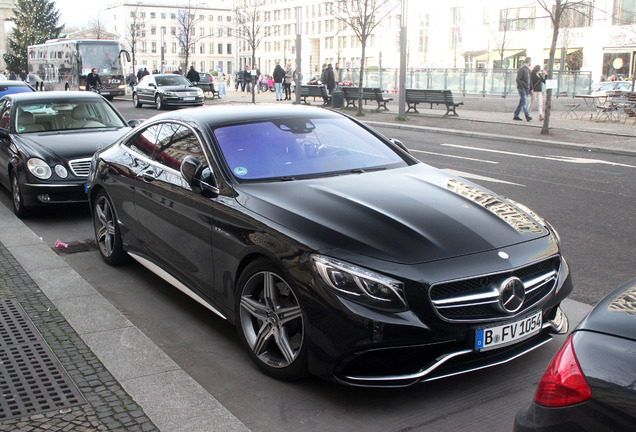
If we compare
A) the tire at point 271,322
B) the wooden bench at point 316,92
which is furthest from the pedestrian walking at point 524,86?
the tire at point 271,322

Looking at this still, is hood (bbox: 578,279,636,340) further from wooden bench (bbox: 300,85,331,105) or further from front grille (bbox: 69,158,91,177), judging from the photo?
wooden bench (bbox: 300,85,331,105)

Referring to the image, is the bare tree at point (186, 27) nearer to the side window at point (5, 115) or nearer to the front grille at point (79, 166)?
the side window at point (5, 115)

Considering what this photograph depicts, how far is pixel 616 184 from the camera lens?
11242 millimetres

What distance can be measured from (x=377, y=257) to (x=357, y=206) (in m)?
0.61

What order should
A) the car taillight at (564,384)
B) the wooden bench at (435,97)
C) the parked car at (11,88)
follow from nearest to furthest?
1. the car taillight at (564,384)
2. the parked car at (11,88)
3. the wooden bench at (435,97)

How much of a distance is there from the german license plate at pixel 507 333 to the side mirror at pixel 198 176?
205cm

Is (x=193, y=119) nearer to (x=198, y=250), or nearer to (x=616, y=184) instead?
(x=198, y=250)

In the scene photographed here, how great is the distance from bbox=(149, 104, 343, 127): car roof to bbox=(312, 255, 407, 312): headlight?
2.04 m

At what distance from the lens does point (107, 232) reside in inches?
258

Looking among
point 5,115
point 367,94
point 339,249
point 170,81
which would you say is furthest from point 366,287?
point 170,81

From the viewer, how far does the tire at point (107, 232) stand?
21.0ft

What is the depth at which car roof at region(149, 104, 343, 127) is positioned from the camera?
207 inches

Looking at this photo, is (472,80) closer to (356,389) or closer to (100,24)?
(356,389)

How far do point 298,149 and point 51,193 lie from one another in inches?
182
